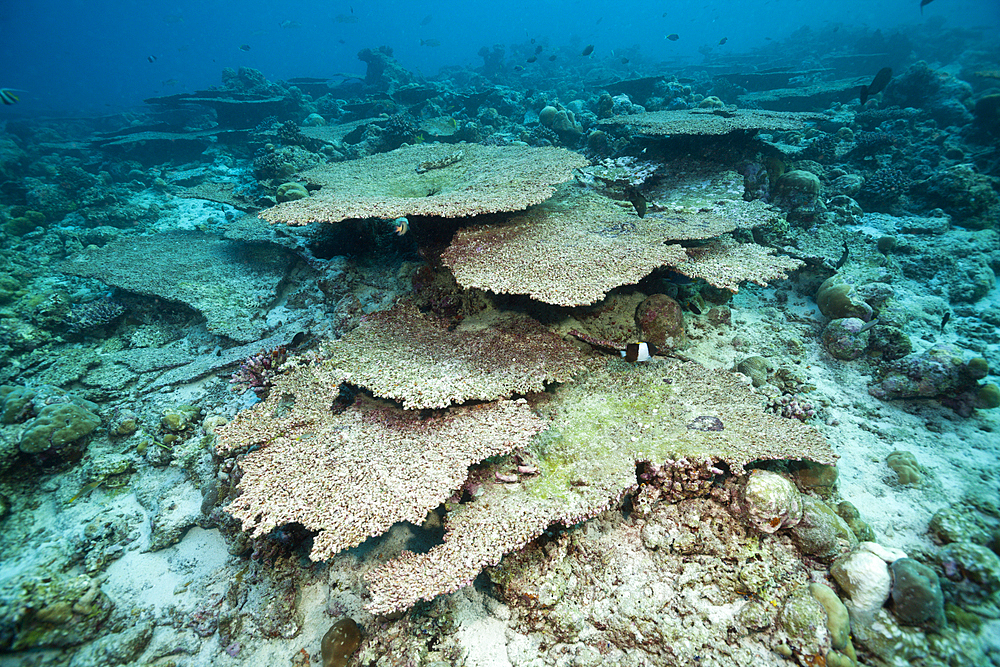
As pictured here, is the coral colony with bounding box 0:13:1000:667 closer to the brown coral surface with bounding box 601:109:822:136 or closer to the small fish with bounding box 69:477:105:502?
the small fish with bounding box 69:477:105:502

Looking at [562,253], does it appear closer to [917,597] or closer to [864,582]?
[864,582]

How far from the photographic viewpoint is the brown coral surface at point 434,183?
443 cm

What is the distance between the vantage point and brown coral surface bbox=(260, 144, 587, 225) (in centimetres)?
443

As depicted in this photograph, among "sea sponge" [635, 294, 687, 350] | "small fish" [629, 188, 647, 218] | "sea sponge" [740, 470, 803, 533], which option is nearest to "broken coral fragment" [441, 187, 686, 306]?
"sea sponge" [635, 294, 687, 350]

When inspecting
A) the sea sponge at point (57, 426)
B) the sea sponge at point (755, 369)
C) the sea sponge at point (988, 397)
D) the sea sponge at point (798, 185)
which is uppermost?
the sea sponge at point (798, 185)

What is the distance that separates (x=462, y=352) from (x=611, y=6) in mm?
163167

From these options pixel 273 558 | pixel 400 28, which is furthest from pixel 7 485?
pixel 400 28

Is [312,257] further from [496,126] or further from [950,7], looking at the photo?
[950,7]

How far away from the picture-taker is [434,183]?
5.72 metres

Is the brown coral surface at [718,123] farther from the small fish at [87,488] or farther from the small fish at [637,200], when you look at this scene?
the small fish at [87,488]

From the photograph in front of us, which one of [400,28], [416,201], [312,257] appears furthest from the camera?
[400,28]

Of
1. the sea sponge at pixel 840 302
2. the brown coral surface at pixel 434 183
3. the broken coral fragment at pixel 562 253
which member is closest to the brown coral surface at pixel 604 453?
the broken coral fragment at pixel 562 253

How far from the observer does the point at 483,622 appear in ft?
9.86

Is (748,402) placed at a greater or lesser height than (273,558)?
greater
